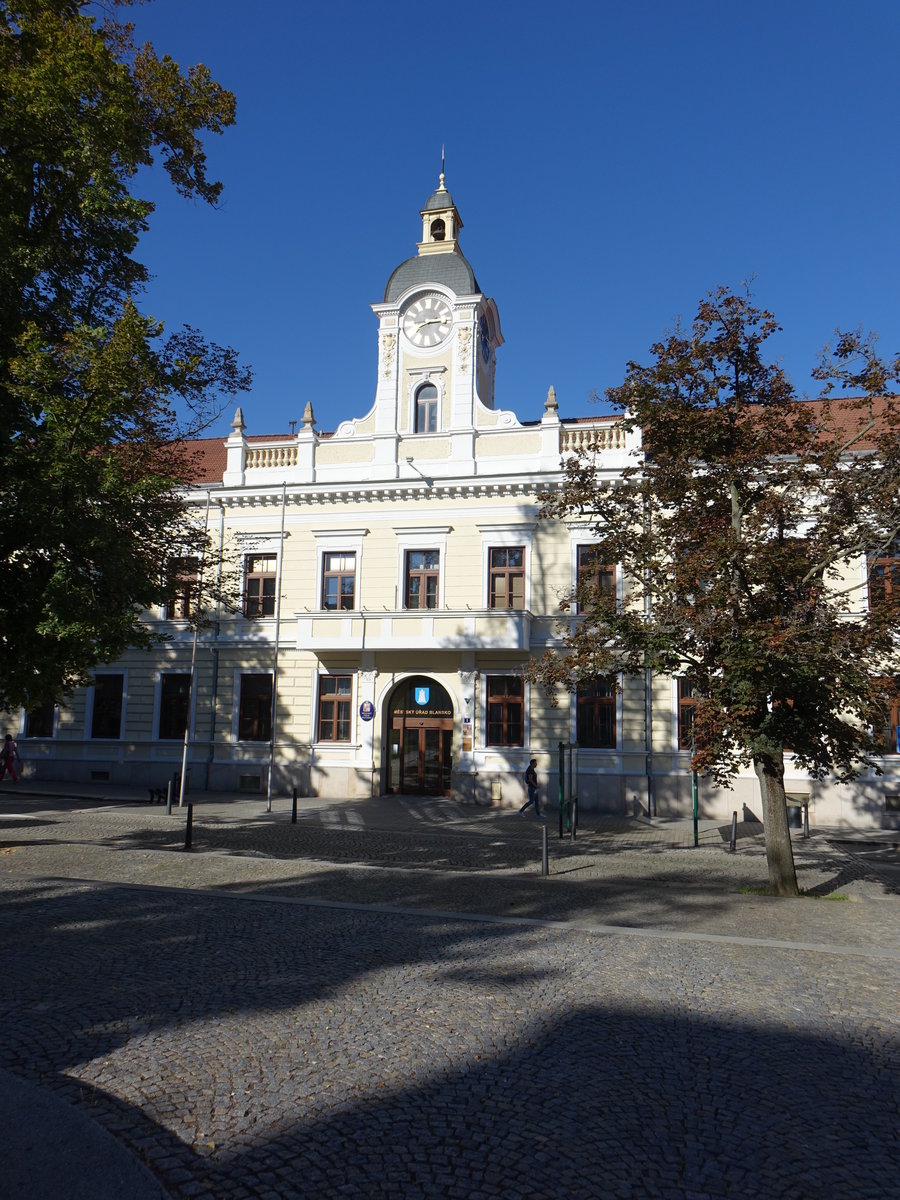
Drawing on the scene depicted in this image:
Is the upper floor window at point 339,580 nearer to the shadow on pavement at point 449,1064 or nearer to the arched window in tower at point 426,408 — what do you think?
the arched window in tower at point 426,408

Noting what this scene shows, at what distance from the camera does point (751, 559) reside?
41.0 feet

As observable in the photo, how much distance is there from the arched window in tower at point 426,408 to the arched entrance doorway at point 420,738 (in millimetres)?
8021

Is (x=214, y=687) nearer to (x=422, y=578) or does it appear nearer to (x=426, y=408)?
(x=422, y=578)

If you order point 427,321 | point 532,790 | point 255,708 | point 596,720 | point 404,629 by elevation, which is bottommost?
point 532,790

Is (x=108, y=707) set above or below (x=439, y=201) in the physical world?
below

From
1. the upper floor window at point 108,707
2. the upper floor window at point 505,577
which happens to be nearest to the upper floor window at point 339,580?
the upper floor window at point 505,577

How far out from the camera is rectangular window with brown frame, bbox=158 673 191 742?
28.1 meters

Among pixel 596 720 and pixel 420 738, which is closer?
pixel 596 720

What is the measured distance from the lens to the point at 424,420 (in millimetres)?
27484

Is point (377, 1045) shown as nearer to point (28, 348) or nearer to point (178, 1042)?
point (178, 1042)

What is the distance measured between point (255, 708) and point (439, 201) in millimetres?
18476

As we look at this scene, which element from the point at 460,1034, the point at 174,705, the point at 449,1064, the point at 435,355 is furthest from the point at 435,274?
the point at 449,1064


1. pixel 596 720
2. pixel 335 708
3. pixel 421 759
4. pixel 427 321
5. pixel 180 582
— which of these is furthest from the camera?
pixel 427 321

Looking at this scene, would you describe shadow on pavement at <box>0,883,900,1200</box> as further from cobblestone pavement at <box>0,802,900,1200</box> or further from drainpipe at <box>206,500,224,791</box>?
drainpipe at <box>206,500,224,791</box>
